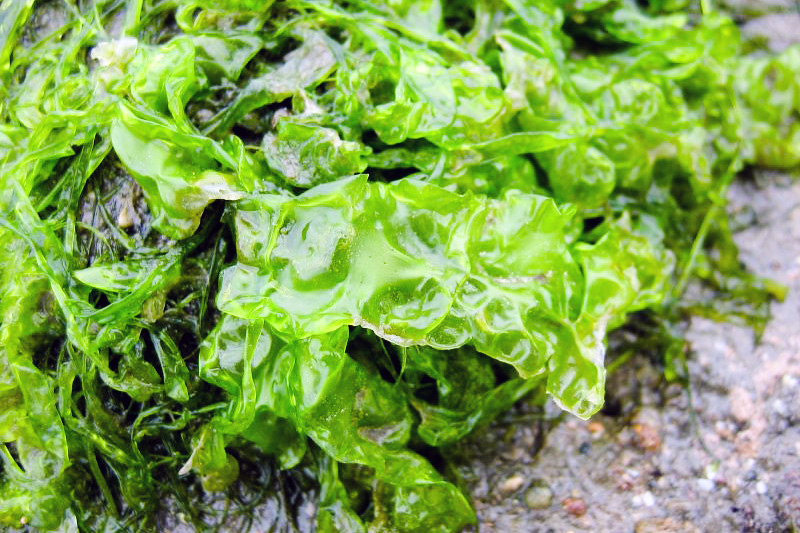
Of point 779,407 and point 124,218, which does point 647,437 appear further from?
point 124,218

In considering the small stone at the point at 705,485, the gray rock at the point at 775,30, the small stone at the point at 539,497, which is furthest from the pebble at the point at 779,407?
the gray rock at the point at 775,30

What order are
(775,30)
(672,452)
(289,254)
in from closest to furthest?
(289,254), (672,452), (775,30)

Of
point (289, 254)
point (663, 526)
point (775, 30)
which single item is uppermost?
point (289, 254)

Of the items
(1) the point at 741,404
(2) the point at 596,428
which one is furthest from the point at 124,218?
(1) the point at 741,404

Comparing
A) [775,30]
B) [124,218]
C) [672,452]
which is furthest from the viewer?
[775,30]

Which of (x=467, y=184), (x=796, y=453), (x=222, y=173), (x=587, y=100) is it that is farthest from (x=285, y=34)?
(x=796, y=453)

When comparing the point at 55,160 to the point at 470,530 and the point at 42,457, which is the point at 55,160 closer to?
the point at 42,457

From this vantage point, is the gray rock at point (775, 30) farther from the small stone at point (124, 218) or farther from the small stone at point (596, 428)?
the small stone at point (124, 218)
